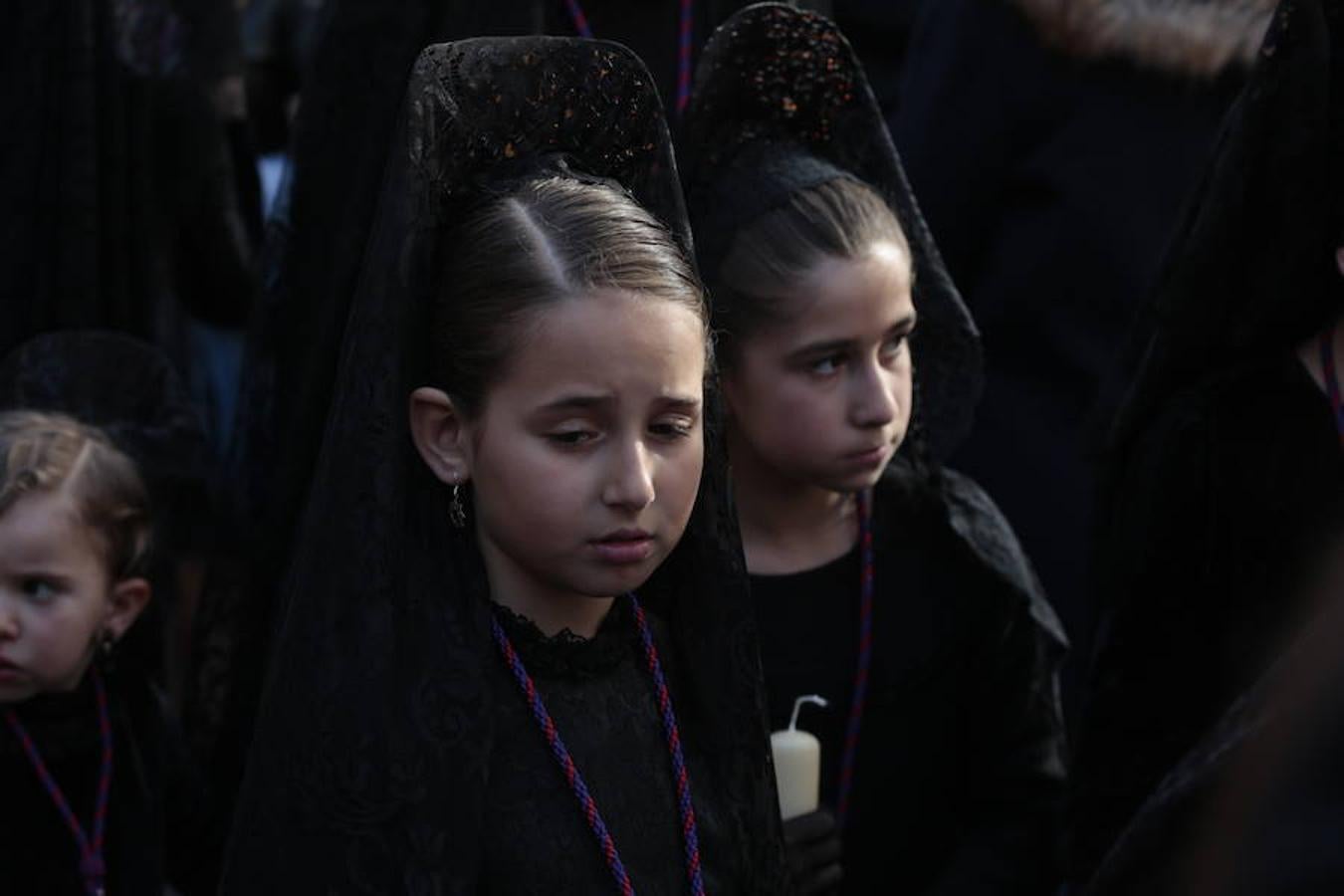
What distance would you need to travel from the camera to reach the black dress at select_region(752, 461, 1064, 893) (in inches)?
125

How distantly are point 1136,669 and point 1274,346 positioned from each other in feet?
1.70

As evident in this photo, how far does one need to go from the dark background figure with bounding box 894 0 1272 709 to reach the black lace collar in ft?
5.61

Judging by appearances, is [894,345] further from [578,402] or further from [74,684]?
[74,684]

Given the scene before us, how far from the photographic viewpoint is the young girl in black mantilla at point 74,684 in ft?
9.95

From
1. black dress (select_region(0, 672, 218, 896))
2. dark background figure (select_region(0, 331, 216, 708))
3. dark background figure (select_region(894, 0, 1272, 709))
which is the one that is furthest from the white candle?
dark background figure (select_region(894, 0, 1272, 709))

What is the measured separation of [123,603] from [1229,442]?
1659 mm

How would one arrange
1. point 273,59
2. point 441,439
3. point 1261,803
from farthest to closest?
point 273,59
point 441,439
point 1261,803

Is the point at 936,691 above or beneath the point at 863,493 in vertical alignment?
beneath

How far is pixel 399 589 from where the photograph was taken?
232 centimetres

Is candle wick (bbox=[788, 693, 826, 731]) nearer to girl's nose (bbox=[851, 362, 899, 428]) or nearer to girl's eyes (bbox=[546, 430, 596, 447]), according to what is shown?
girl's nose (bbox=[851, 362, 899, 428])

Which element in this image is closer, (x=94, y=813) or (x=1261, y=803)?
(x=1261, y=803)

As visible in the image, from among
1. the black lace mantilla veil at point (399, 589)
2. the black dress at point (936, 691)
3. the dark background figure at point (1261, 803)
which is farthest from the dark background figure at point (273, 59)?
the dark background figure at point (1261, 803)

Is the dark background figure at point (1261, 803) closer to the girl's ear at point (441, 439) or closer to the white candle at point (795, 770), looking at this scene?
the girl's ear at point (441, 439)

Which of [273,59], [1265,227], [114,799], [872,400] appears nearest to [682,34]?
[872,400]
